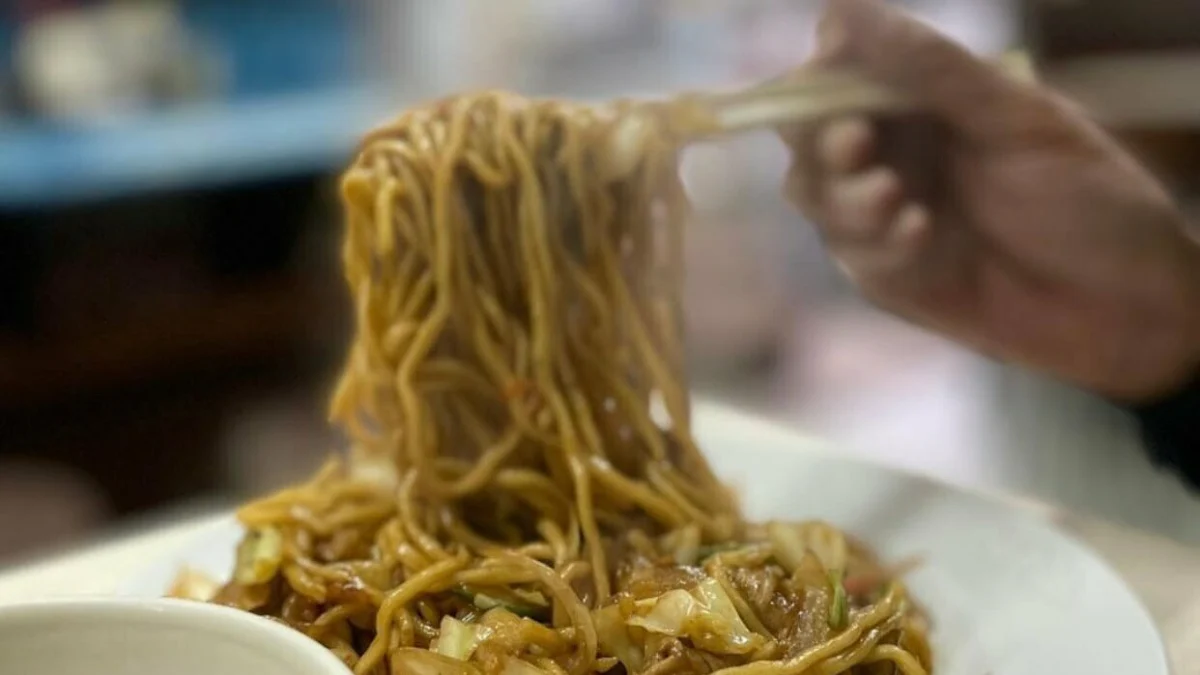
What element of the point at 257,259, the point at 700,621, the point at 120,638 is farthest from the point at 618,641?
the point at 257,259

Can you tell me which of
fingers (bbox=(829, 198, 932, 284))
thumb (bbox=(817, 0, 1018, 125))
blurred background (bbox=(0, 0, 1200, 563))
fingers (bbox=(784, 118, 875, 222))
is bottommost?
blurred background (bbox=(0, 0, 1200, 563))

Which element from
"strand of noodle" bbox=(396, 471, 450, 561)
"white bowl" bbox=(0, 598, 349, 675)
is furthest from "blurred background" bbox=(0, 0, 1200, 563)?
"white bowl" bbox=(0, 598, 349, 675)

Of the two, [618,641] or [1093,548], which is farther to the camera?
[1093,548]

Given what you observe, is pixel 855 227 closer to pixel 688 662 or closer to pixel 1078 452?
pixel 688 662

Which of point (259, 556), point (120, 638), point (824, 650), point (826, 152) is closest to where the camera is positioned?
point (120, 638)

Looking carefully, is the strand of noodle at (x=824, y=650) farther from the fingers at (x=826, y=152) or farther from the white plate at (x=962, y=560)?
the fingers at (x=826, y=152)

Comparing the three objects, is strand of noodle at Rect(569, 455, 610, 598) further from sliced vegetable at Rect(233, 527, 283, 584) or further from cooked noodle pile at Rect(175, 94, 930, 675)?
sliced vegetable at Rect(233, 527, 283, 584)

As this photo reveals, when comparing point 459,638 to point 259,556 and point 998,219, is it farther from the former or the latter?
point 998,219

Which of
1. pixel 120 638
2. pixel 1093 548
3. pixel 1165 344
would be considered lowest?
pixel 1093 548
